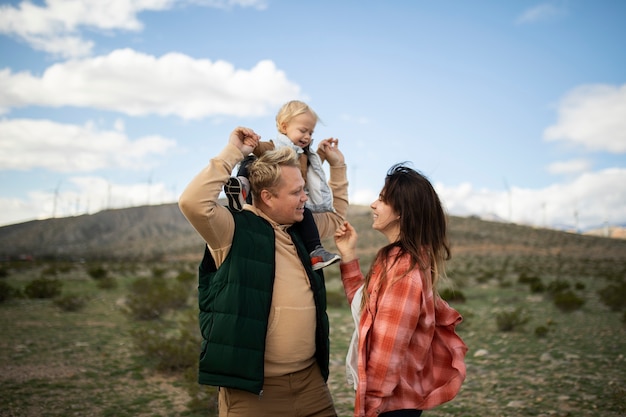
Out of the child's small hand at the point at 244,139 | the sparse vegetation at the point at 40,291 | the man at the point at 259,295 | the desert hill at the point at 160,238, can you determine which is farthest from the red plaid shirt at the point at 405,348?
the desert hill at the point at 160,238

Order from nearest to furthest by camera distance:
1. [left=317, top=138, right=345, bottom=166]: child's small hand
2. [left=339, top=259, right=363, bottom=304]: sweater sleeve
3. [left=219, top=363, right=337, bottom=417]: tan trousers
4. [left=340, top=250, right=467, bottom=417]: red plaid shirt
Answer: [left=340, top=250, right=467, bottom=417]: red plaid shirt, [left=219, top=363, right=337, bottom=417]: tan trousers, [left=339, top=259, right=363, bottom=304]: sweater sleeve, [left=317, top=138, right=345, bottom=166]: child's small hand

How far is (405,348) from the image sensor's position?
2.55 meters

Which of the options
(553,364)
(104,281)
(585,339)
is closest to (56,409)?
(553,364)

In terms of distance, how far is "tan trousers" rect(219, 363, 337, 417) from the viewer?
2703 millimetres

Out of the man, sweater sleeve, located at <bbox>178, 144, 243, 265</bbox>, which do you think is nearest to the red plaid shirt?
the man

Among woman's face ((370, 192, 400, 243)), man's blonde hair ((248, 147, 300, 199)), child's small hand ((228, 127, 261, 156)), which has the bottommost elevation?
woman's face ((370, 192, 400, 243))

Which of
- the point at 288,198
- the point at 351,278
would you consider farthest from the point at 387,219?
the point at 288,198

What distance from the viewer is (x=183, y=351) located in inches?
332

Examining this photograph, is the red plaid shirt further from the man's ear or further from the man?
the man's ear

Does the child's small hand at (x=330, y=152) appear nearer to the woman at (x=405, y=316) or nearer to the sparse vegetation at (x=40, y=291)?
the woman at (x=405, y=316)

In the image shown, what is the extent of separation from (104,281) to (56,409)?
1428 centimetres

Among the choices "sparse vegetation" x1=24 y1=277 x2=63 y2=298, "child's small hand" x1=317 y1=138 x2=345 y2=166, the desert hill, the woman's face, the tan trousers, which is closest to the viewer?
the tan trousers

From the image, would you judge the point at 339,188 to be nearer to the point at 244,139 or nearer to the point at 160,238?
the point at 244,139

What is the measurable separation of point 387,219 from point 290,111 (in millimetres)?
1403
